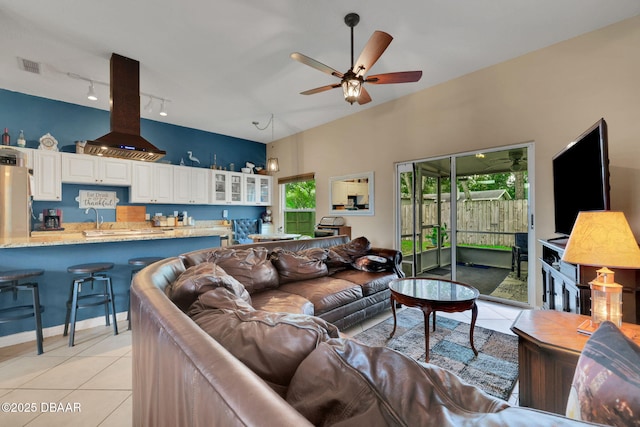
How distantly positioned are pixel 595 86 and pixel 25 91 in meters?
7.45

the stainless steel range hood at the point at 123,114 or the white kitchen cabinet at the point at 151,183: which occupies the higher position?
the stainless steel range hood at the point at 123,114

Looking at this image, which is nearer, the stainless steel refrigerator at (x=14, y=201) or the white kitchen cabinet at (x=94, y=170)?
the stainless steel refrigerator at (x=14, y=201)

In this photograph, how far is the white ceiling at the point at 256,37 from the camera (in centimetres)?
247

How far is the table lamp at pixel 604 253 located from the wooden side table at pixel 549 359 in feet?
0.34

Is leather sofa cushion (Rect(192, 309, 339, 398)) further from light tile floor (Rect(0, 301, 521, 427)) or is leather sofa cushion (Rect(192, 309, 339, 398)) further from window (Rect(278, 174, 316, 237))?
window (Rect(278, 174, 316, 237))

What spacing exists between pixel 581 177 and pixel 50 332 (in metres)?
5.24

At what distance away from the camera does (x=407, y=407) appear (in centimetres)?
52

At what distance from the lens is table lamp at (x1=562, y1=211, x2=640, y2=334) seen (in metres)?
1.29

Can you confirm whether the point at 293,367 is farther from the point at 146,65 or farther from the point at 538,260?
the point at 146,65

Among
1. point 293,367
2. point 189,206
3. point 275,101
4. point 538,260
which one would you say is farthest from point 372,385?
point 189,206

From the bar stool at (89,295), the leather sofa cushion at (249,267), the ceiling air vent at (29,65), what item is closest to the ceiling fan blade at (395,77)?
the leather sofa cushion at (249,267)

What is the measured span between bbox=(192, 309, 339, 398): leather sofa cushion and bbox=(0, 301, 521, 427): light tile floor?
60.2 inches

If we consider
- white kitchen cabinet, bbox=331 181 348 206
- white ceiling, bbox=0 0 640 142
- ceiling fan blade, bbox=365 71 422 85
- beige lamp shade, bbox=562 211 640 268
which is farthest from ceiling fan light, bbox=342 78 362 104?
white kitchen cabinet, bbox=331 181 348 206

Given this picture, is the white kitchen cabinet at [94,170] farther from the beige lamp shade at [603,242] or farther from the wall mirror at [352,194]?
the beige lamp shade at [603,242]
